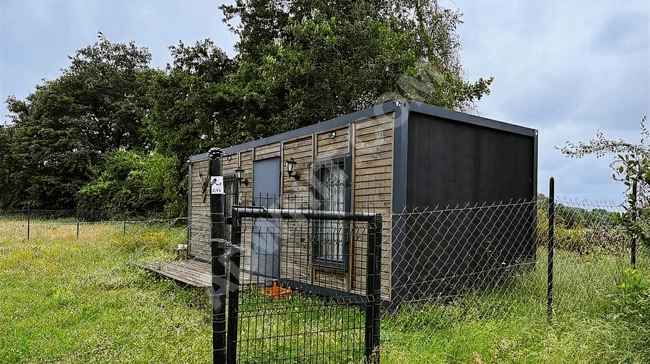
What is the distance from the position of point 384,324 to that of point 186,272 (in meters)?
3.72

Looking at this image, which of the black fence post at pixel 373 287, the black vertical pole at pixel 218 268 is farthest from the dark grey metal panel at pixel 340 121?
the black vertical pole at pixel 218 268

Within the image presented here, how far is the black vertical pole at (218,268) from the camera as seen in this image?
2426mm

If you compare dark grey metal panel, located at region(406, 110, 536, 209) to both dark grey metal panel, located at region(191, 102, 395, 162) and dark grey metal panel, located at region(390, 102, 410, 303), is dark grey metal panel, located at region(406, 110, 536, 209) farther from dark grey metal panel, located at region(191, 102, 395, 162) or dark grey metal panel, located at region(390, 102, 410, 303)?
dark grey metal panel, located at region(191, 102, 395, 162)

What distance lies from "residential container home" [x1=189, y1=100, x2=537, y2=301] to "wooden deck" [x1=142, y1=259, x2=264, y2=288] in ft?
2.10

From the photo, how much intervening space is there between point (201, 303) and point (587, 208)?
4.35 metres

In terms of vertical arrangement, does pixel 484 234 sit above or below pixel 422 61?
below

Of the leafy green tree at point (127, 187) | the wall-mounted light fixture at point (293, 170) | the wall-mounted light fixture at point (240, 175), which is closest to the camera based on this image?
the wall-mounted light fixture at point (293, 170)

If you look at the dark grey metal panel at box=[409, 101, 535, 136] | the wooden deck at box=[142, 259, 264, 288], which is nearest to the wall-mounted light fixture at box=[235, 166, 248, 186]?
the wooden deck at box=[142, 259, 264, 288]

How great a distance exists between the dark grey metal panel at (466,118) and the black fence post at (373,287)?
2247 mm

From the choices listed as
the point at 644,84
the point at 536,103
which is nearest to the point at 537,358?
the point at 644,84

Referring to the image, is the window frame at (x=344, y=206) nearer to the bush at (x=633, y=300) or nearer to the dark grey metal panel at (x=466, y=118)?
the dark grey metal panel at (x=466, y=118)

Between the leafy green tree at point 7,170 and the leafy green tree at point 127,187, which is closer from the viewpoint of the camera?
the leafy green tree at point 127,187

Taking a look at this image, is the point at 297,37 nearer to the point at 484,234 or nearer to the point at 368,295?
the point at 484,234

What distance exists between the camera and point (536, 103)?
24.6ft
